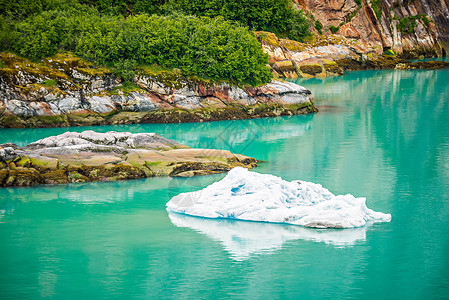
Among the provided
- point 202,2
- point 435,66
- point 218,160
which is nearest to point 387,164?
point 218,160

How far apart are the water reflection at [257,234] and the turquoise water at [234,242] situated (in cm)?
3

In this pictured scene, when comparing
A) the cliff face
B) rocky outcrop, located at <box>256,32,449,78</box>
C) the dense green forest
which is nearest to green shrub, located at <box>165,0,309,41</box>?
rocky outcrop, located at <box>256,32,449,78</box>

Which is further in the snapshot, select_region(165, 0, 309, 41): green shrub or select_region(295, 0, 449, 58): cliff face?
select_region(295, 0, 449, 58): cliff face

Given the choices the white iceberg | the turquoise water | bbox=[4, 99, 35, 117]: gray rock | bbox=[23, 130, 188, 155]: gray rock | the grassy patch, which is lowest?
the turquoise water

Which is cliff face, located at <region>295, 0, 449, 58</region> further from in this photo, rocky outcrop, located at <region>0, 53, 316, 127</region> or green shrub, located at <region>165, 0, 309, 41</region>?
rocky outcrop, located at <region>0, 53, 316, 127</region>

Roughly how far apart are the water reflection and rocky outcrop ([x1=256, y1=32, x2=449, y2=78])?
49.6 meters

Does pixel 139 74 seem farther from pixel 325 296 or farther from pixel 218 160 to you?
pixel 325 296

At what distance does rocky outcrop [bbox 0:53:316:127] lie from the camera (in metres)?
39.5

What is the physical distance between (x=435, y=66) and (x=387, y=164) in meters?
60.2

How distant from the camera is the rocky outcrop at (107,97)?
39500 millimetres

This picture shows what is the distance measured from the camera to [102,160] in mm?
25906

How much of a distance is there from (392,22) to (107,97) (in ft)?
245

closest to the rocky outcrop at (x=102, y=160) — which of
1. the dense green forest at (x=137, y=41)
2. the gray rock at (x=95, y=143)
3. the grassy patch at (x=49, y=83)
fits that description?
the gray rock at (x=95, y=143)

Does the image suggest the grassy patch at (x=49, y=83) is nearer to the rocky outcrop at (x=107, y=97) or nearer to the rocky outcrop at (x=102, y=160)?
the rocky outcrop at (x=107, y=97)
